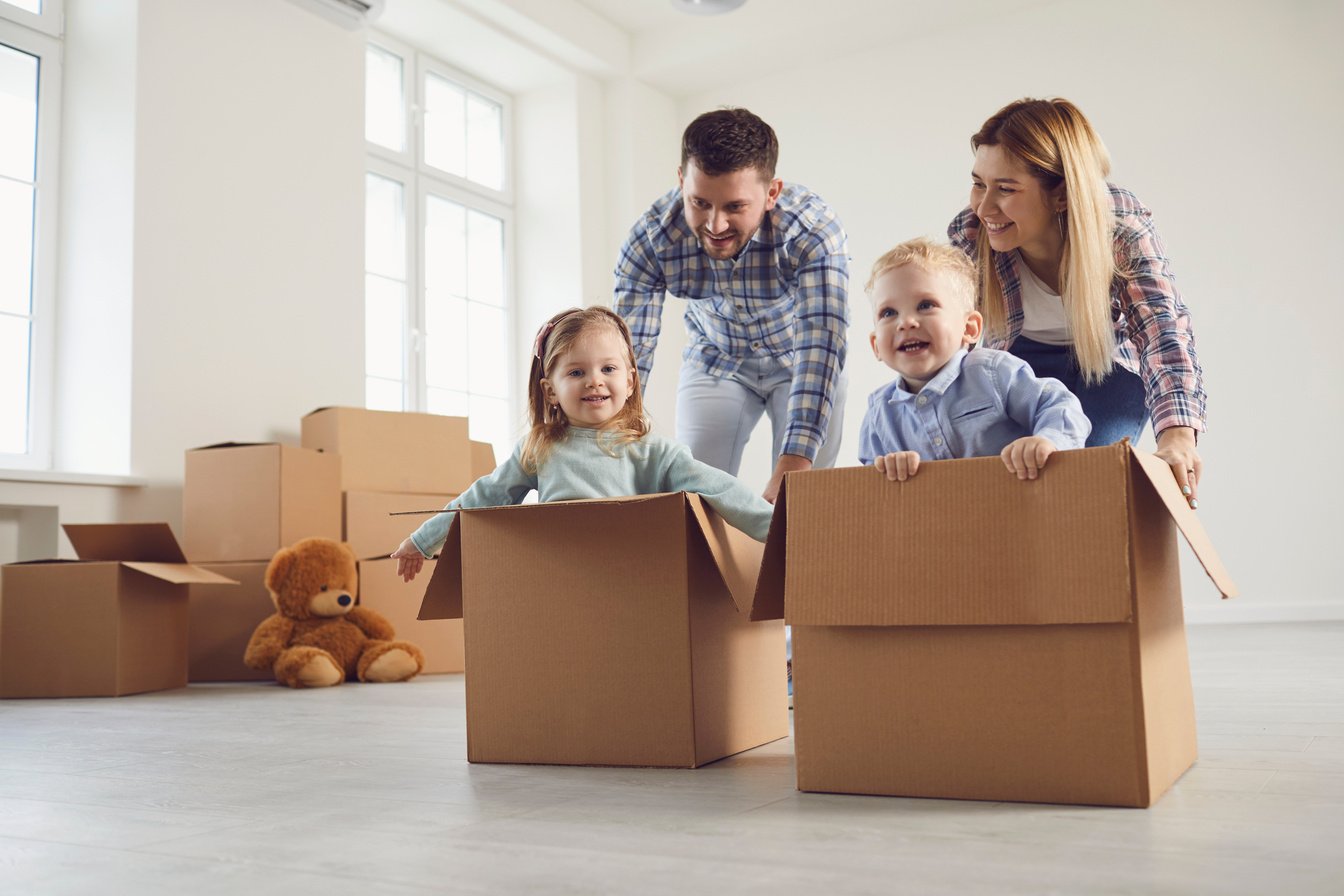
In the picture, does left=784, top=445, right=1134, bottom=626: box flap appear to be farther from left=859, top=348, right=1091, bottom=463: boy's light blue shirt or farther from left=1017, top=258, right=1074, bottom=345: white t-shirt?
left=1017, top=258, right=1074, bottom=345: white t-shirt

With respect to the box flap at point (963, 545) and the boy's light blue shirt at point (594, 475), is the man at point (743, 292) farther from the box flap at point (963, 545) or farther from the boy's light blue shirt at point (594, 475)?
the box flap at point (963, 545)

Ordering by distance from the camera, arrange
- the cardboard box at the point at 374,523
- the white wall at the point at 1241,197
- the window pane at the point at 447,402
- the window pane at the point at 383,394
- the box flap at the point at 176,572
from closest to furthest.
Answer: the box flap at the point at 176,572 → the cardboard box at the point at 374,523 → the white wall at the point at 1241,197 → the window pane at the point at 383,394 → the window pane at the point at 447,402

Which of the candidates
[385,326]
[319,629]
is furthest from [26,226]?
[319,629]

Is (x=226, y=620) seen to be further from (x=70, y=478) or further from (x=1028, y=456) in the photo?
(x=1028, y=456)

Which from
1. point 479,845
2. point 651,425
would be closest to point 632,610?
point 651,425

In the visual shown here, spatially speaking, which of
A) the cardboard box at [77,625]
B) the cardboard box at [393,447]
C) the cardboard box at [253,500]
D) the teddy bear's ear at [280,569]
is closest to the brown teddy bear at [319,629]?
the teddy bear's ear at [280,569]

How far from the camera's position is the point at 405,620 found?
3.29 meters

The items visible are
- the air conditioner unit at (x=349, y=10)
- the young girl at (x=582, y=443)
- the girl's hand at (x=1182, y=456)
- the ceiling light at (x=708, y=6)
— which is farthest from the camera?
the air conditioner unit at (x=349, y=10)

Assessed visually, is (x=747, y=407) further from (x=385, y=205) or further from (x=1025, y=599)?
(x=385, y=205)

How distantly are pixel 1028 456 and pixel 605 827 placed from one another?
1.81 ft

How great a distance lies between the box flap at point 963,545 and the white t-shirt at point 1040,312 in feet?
2.34

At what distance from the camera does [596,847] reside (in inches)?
40.7

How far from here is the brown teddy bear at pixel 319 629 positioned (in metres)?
3.00

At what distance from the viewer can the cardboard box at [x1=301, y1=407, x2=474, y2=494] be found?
341cm
